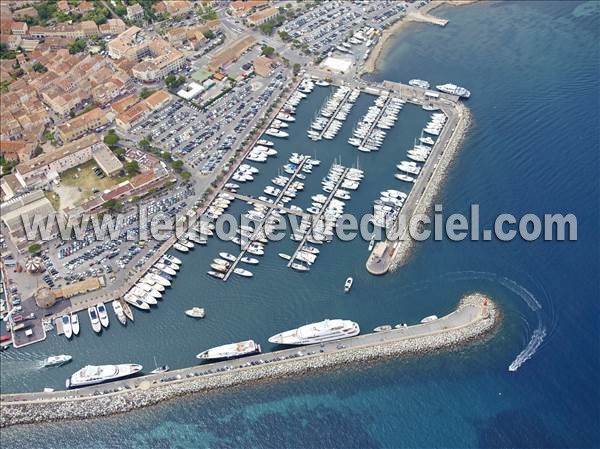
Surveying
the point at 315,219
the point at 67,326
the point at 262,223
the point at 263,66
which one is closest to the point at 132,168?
the point at 262,223

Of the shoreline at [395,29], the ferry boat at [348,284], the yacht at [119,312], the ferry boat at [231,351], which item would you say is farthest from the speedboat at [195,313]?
the shoreline at [395,29]

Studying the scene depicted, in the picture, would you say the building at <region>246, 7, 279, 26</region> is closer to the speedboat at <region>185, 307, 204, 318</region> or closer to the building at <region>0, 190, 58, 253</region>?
the building at <region>0, 190, 58, 253</region>

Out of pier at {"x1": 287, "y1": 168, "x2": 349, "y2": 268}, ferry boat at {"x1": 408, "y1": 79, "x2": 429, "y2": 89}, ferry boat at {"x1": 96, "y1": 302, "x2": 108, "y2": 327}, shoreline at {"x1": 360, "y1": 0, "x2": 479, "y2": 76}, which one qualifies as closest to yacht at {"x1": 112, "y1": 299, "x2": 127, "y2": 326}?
ferry boat at {"x1": 96, "y1": 302, "x2": 108, "y2": 327}

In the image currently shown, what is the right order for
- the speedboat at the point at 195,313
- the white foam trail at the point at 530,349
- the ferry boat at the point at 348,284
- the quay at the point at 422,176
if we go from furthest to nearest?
the quay at the point at 422,176 < the ferry boat at the point at 348,284 < the speedboat at the point at 195,313 < the white foam trail at the point at 530,349

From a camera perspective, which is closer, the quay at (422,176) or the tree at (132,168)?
the quay at (422,176)

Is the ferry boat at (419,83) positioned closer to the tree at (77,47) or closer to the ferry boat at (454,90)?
the ferry boat at (454,90)

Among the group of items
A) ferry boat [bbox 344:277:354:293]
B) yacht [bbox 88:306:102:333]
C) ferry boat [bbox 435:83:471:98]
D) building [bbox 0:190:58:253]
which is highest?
ferry boat [bbox 435:83:471:98]

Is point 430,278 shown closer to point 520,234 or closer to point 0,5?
point 520,234
